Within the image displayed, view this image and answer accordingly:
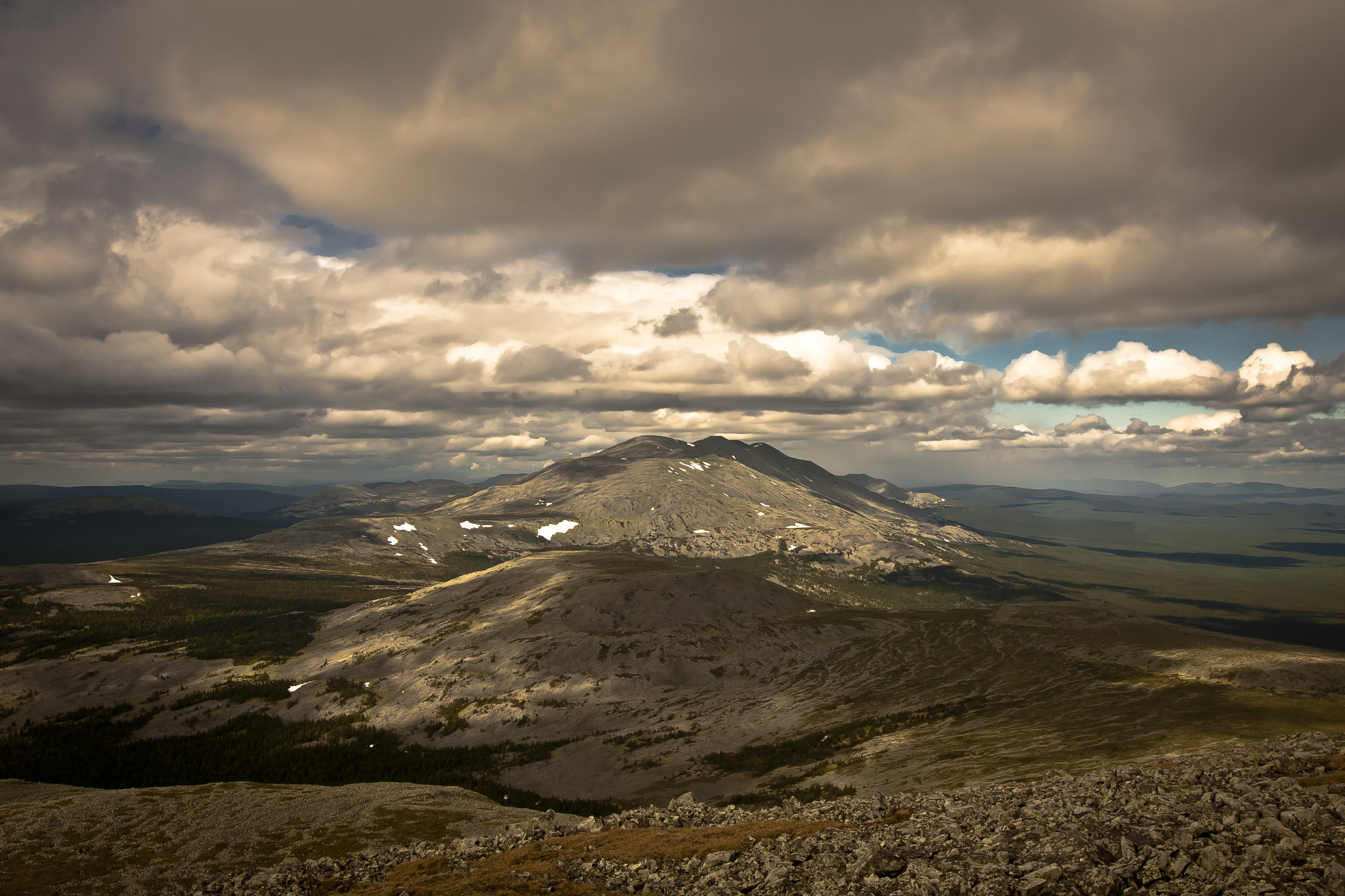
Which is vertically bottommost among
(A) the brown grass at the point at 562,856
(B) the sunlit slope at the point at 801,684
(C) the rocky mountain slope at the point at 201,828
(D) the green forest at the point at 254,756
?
(D) the green forest at the point at 254,756

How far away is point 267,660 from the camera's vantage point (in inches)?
7662

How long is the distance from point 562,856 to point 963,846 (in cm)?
2316

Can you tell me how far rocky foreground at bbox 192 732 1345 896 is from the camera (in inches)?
953

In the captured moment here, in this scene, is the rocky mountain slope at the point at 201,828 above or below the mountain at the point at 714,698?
above

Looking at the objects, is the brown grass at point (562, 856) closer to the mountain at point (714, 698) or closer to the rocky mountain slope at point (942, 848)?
the rocky mountain slope at point (942, 848)

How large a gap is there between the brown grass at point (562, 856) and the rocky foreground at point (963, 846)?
16cm

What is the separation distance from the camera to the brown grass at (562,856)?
33.2m

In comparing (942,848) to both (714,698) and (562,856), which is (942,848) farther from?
(714,698)

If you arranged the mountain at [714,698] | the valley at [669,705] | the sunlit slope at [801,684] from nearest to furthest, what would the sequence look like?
the valley at [669,705] < the mountain at [714,698] < the sunlit slope at [801,684]

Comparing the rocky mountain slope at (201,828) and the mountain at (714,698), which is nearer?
the rocky mountain slope at (201,828)

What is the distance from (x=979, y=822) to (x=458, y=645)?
173415 millimetres

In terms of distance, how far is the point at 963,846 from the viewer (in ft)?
98.8

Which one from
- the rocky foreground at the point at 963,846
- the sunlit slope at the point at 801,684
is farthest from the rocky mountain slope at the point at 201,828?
the sunlit slope at the point at 801,684

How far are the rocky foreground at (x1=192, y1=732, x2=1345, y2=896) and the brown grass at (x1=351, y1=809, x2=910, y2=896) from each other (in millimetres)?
156
